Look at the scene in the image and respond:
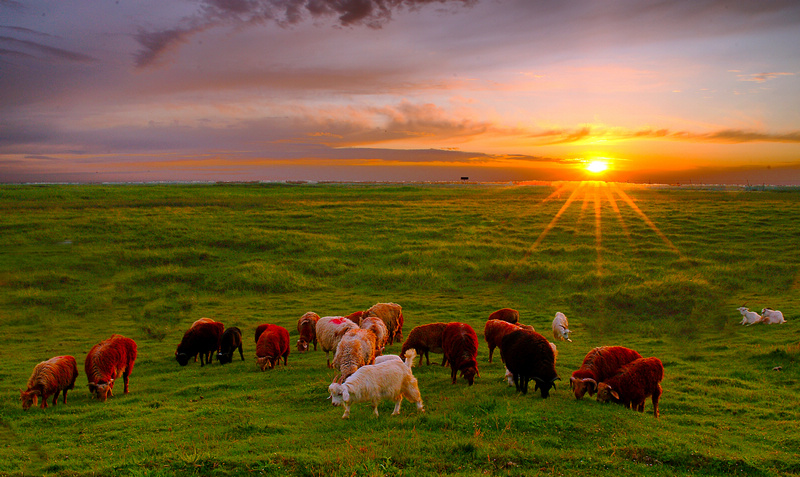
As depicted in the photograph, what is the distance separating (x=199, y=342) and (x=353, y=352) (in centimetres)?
747

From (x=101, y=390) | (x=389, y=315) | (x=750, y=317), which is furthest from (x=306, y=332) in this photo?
(x=750, y=317)

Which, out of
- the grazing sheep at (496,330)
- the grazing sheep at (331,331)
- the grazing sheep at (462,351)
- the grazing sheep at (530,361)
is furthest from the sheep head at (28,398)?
the grazing sheep at (496,330)

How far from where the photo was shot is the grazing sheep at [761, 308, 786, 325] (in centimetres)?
1894

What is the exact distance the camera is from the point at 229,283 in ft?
94.3

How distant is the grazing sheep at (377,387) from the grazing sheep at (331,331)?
14.4 ft

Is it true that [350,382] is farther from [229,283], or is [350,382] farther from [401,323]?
[229,283]

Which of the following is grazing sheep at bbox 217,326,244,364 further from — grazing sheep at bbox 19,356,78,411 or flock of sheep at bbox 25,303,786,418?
grazing sheep at bbox 19,356,78,411

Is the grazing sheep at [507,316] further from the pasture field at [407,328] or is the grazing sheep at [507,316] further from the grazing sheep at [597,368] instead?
the grazing sheep at [597,368]

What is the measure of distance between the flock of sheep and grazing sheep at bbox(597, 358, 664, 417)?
2 centimetres

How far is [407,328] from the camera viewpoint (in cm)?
2056

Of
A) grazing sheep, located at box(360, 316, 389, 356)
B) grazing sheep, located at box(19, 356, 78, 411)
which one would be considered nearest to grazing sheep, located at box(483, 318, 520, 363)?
grazing sheep, located at box(360, 316, 389, 356)

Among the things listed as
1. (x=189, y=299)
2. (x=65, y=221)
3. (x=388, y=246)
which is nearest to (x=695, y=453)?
(x=189, y=299)

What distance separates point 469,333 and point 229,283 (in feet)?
67.6

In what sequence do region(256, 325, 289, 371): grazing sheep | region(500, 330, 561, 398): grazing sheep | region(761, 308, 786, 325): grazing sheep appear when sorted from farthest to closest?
region(761, 308, 786, 325): grazing sheep → region(256, 325, 289, 371): grazing sheep → region(500, 330, 561, 398): grazing sheep
